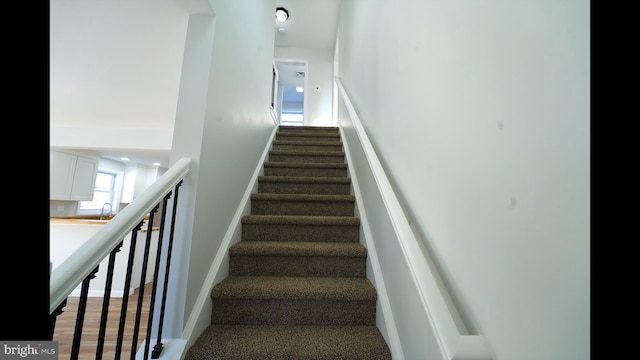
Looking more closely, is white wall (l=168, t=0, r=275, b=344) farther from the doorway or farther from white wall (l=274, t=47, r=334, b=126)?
the doorway

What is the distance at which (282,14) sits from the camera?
438 cm

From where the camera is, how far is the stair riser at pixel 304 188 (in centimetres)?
233

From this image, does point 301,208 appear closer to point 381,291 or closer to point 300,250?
point 300,250

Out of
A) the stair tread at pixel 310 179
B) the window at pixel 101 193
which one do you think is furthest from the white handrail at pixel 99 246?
the window at pixel 101 193

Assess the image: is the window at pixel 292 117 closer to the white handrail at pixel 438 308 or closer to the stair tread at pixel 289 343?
the stair tread at pixel 289 343

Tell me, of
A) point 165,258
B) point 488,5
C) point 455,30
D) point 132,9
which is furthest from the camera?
point 132,9

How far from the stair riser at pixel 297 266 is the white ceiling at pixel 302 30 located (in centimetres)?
335

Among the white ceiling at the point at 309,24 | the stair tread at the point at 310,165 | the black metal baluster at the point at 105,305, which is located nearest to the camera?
the black metal baluster at the point at 105,305

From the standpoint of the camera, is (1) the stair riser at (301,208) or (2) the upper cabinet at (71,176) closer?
(1) the stair riser at (301,208)

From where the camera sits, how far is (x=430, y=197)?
0.78m
